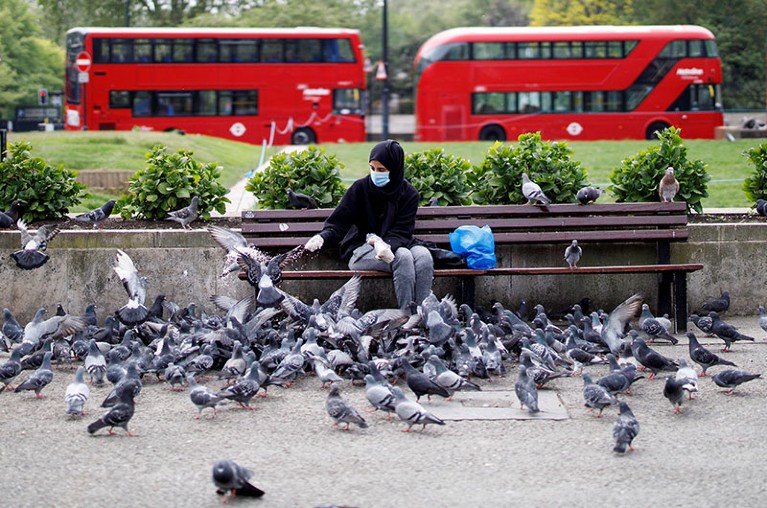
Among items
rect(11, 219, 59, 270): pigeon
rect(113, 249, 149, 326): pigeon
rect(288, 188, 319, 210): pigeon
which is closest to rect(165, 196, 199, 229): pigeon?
rect(113, 249, 149, 326): pigeon

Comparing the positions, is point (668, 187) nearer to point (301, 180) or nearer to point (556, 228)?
point (556, 228)

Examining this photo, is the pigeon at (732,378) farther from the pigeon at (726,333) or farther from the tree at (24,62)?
the tree at (24,62)

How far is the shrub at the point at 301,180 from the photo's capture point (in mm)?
9438

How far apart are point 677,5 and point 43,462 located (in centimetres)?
4235

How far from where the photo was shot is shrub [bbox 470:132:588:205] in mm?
9547

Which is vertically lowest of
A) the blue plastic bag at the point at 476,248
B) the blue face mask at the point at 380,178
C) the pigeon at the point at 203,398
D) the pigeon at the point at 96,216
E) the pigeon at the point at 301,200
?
the pigeon at the point at 203,398

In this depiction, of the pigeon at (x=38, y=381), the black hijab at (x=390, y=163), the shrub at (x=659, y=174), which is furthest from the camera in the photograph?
the shrub at (x=659, y=174)

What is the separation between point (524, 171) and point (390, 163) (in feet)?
4.83

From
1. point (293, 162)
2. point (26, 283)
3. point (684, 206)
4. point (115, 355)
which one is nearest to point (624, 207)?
point (684, 206)

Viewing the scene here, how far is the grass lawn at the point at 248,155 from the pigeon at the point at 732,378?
25.1ft

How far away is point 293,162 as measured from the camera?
952 centimetres

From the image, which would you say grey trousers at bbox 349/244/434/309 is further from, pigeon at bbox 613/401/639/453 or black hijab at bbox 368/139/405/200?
pigeon at bbox 613/401/639/453

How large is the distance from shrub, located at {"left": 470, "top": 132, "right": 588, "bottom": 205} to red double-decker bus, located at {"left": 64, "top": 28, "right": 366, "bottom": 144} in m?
25.4

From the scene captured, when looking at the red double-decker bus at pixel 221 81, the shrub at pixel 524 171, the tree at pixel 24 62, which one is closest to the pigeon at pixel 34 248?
the shrub at pixel 524 171
